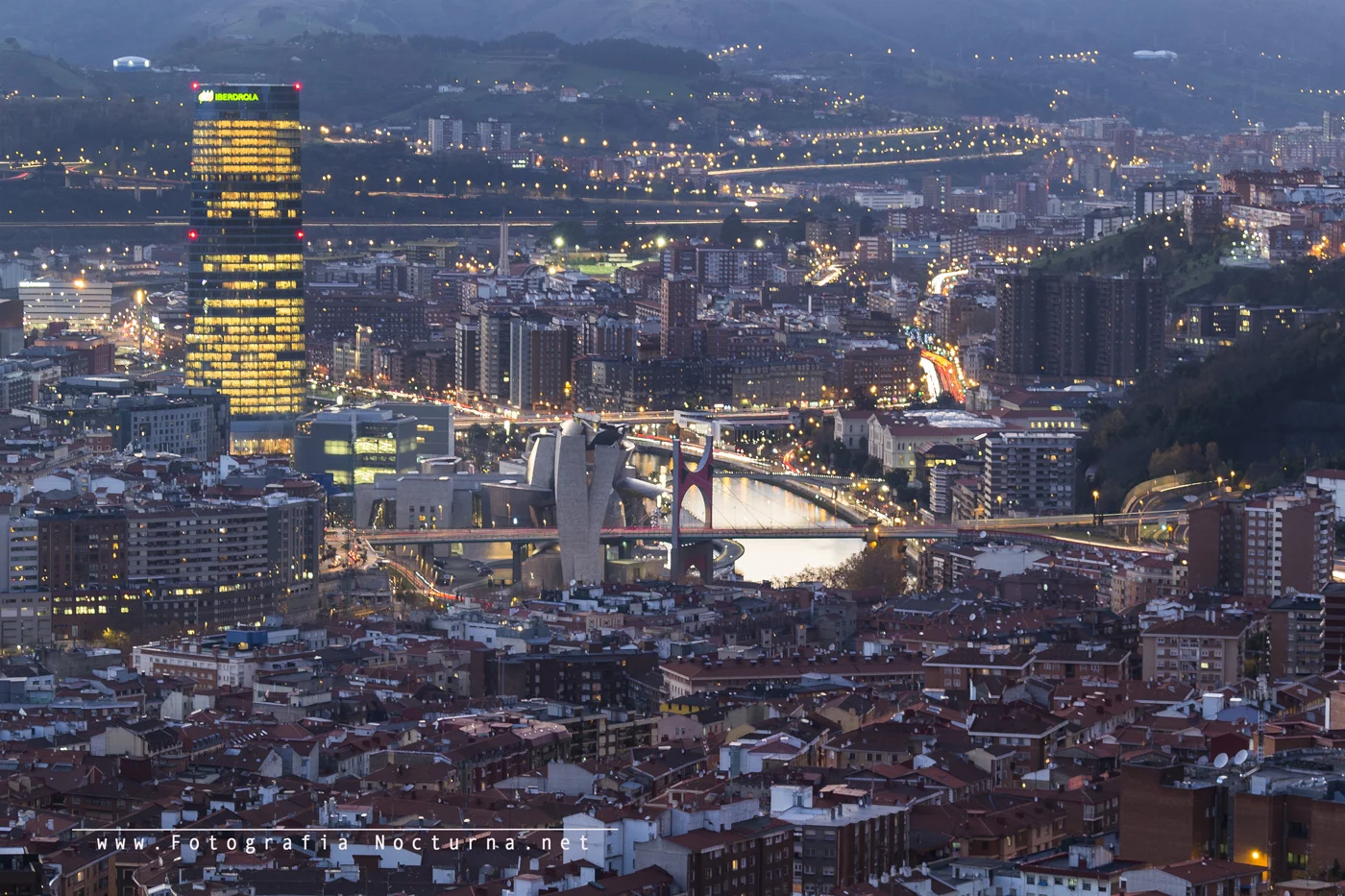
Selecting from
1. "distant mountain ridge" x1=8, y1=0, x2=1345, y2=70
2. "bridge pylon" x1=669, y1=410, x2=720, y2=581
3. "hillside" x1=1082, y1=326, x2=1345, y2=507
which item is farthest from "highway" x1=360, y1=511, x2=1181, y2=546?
"distant mountain ridge" x1=8, y1=0, x2=1345, y2=70

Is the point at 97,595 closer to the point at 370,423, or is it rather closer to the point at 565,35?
the point at 370,423

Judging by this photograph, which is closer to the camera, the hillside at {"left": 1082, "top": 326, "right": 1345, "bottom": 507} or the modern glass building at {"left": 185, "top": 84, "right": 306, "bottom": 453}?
the hillside at {"left": 1082, "top": 326, "right": 1345, "bottom": 507}

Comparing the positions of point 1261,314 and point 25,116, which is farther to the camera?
point 25,116

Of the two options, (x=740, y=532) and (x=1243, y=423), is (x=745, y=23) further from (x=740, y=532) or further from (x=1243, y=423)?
(x=740, y=532)

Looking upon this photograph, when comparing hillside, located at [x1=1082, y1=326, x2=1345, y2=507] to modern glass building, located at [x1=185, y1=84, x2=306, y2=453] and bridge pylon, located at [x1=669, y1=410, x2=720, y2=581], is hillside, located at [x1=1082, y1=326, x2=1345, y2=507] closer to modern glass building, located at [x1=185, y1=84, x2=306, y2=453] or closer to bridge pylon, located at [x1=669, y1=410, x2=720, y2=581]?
bridge pylon, located at [x1=669, y1=410, x2=720, y2=581]

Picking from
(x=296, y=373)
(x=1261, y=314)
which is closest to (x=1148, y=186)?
(x=1261, y=314)

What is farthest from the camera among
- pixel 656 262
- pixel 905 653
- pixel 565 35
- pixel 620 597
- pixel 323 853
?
pixel 565 35

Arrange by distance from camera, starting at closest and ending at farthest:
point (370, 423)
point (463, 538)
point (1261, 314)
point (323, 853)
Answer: point (323, 853) → point (463, 538) → point (370, 423) → point (1261, 314)
